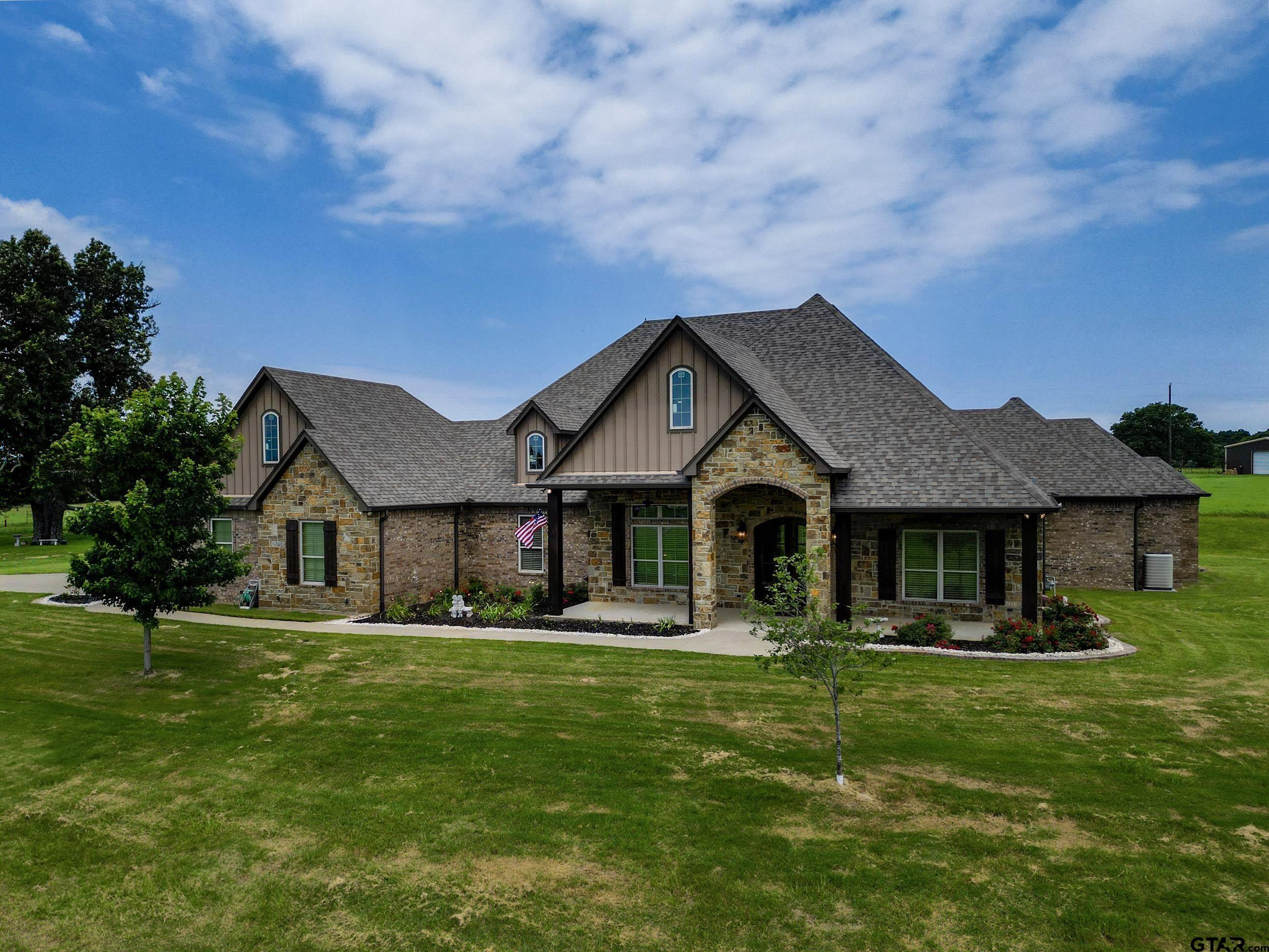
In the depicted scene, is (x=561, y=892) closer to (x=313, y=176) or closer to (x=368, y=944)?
(x=368, y=944)

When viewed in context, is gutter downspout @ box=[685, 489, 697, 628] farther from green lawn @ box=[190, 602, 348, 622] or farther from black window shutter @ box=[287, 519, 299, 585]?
black window shutter @ box=[287, 519, 299, 585]

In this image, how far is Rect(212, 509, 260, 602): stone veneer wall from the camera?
2277cm

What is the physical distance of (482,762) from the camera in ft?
33.6

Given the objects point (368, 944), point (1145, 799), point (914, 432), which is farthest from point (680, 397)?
point (368, 944)

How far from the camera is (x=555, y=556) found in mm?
20688

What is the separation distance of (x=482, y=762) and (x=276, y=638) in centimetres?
1046

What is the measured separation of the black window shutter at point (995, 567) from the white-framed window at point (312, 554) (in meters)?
18.2

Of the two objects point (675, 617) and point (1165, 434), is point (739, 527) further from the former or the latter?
point (1165, 434)

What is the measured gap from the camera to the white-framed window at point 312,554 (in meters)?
21.8

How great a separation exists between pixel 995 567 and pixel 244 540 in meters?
21.8

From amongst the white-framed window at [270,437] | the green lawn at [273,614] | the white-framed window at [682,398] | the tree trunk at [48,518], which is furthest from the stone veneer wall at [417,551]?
the tree trunk at [48,518]

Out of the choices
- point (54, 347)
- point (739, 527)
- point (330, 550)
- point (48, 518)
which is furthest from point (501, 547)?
point (48, 518)

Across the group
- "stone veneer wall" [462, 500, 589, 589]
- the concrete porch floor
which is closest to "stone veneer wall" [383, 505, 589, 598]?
"stone veneer wall" [462, 500, 589, 589]

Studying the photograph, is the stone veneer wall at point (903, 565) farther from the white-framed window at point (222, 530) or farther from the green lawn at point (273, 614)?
the white-framed window at point (222, 530)
